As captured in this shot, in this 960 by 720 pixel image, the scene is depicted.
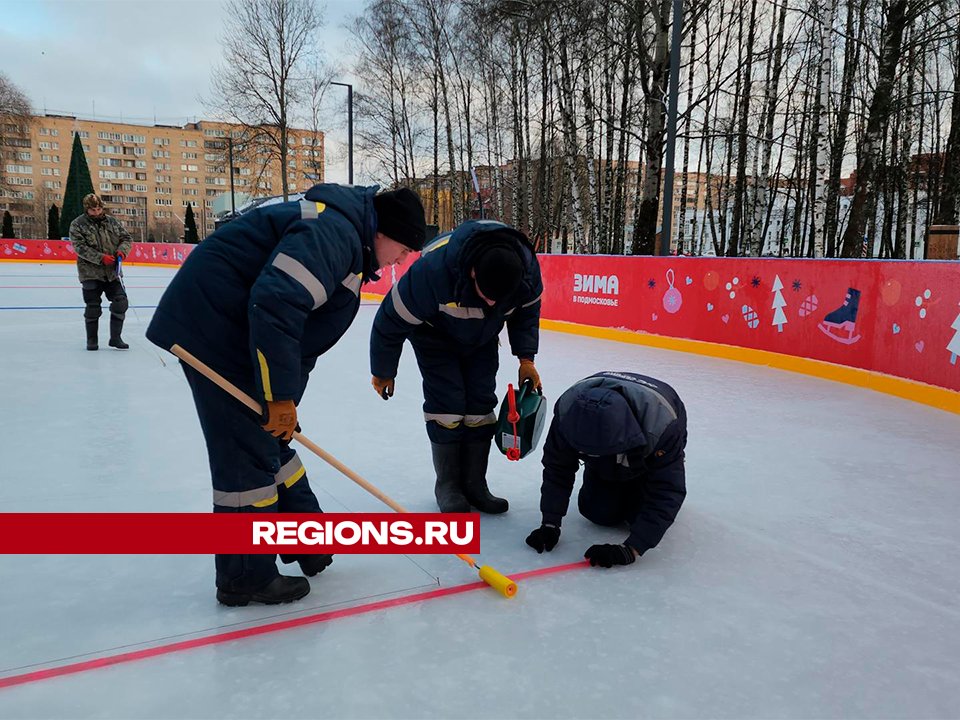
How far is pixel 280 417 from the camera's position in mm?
2068

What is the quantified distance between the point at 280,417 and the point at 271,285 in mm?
400

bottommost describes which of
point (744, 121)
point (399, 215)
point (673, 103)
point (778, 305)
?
point (778, 305)

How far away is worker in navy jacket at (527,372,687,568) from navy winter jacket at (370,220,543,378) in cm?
53

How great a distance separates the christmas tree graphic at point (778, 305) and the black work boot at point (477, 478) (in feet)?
15.9

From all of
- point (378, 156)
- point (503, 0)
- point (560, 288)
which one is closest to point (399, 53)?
point (378, 156)

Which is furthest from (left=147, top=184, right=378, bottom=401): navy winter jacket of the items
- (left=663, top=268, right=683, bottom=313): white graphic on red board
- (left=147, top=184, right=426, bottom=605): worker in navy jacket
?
(left=663, top=268, right=683, bottom=313): white graphic on red board

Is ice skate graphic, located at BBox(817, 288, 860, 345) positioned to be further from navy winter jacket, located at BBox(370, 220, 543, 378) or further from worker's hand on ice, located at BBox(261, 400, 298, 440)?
worker's hand on ice, located at BBox(261, 400, 298, 440)

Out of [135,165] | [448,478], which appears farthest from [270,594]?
[135,165]

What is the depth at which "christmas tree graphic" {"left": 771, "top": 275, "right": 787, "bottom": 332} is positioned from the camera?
7.05 meters

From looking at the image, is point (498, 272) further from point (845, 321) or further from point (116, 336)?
point (116, 336)

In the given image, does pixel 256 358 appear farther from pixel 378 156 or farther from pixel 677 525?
pixel 378 156

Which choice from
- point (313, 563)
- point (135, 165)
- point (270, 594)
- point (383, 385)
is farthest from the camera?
point (135, 165)

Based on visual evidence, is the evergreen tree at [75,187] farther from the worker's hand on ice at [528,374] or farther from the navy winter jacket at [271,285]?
the navy winter jacket at [271,285]

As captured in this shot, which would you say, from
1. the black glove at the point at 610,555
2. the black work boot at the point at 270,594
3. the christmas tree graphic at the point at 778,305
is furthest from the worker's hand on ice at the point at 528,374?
the christmas tree graphic at the point at 778,305
